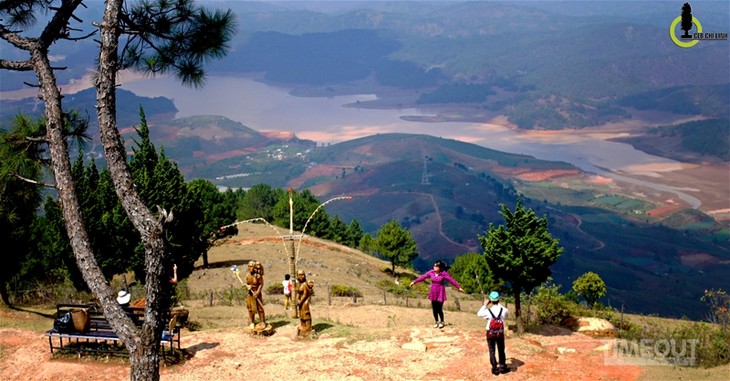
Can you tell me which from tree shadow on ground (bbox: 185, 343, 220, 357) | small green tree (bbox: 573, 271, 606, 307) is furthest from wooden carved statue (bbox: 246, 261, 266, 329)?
small green tree (bbox: 573, 271, 606, 307)

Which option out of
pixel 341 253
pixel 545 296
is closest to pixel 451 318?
pixel 545 296

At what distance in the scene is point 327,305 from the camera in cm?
3509

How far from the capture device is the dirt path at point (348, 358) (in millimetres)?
19102

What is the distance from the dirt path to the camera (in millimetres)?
19102

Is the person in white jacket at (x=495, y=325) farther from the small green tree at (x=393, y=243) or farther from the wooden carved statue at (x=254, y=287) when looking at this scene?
the small green tree at (x=393, y=243)

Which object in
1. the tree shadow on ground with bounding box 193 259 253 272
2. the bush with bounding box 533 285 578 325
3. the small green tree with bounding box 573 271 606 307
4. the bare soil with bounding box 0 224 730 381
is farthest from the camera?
the small green tree with bounding box 573 271 606 307

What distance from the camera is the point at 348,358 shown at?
20906mm

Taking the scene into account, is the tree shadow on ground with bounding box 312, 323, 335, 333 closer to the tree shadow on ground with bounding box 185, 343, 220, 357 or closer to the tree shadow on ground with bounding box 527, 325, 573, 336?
the tree shadow on ground with bounding box 185, 343, 220, 357

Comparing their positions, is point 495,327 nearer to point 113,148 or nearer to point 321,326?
point 321,326

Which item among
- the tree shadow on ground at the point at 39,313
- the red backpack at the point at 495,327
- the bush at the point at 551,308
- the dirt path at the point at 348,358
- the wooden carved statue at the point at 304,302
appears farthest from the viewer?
the tree shadow on ground at the point at 39,313

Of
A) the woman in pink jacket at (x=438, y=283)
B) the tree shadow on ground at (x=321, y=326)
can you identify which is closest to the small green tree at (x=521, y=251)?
the woman in pink jacket at (x=438, y=283)

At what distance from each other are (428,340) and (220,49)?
11.7 m

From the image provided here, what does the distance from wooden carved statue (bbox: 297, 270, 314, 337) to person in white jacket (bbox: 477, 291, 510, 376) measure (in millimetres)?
6947

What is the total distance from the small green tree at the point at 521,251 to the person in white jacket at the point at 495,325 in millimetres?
6124
